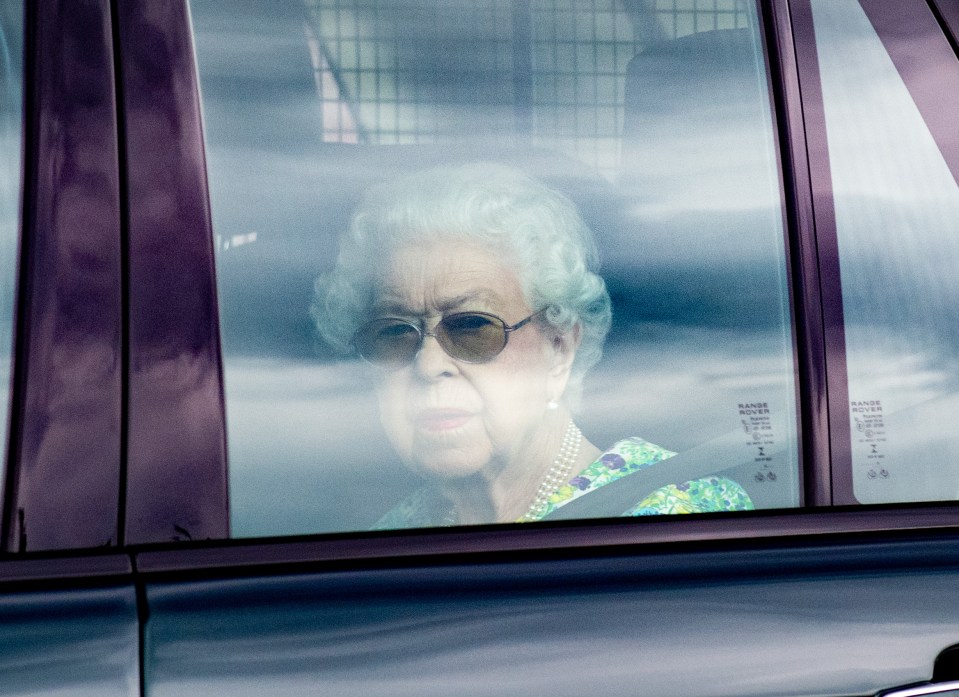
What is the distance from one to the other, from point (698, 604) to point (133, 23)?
1.01 meters

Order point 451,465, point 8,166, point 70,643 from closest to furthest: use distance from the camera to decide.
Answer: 1. point 70,643
2. point 8,166
3. point 451,465

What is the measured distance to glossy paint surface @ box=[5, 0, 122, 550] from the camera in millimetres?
1241

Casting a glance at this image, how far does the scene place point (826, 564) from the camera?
1342 mm

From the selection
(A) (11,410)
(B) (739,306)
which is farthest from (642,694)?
(A) (11,410)

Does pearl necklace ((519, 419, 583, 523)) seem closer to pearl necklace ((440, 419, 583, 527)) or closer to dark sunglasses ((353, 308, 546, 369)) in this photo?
pearl necklace ((440, 419, 583, 527))

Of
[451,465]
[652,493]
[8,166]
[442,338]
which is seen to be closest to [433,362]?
[442,338]

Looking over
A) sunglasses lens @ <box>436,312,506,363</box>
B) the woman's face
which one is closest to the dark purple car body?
the woman's face

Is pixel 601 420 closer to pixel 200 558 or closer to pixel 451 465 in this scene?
pixel 451 465

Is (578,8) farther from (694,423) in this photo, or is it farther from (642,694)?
(642,694)

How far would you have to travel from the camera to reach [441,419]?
1.42 meters

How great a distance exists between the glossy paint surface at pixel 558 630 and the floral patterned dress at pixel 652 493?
96 millimetres

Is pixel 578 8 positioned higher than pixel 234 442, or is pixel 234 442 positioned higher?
pixel 578 8

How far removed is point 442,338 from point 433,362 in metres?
0.04

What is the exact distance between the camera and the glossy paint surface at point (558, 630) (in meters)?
1.21
